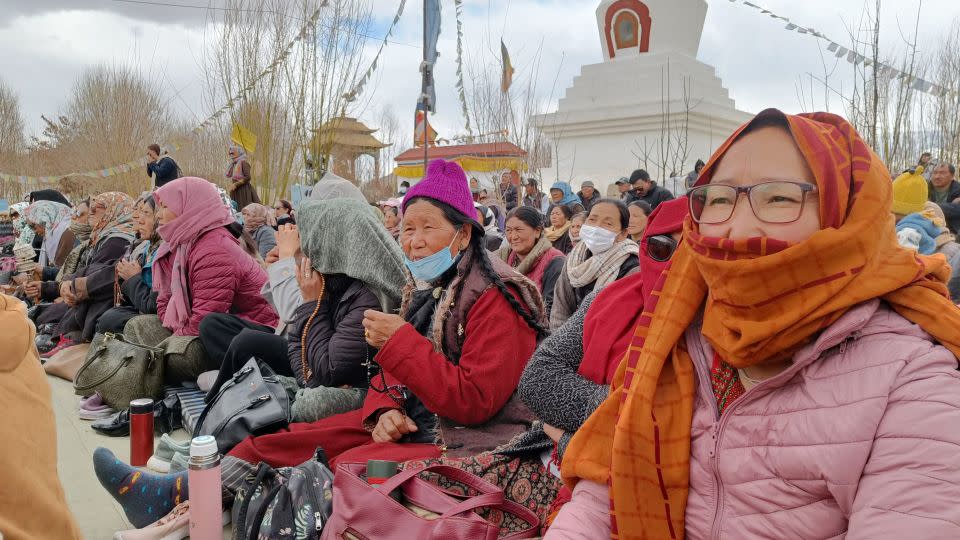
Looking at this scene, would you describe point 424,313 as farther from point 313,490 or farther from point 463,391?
point 313,490

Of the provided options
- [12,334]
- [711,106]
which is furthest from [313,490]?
[711,106]

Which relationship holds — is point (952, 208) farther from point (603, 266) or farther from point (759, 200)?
point (759, 200)

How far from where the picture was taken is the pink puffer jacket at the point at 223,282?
4637 mm

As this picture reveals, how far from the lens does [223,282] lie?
4672mm

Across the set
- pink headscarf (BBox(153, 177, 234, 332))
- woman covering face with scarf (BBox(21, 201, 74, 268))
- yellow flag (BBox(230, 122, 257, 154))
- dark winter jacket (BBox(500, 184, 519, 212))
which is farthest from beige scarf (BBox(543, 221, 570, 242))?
yellow flag (BBox(230, 122, 257, 154))

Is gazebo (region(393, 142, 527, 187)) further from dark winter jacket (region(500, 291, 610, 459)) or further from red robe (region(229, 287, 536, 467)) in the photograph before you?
dark winter jacket (region(500, 291, 610, 459))

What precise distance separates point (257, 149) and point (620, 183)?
22.3 ft

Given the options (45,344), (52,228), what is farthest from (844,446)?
(52,228)

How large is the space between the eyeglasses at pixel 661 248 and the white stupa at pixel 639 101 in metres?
13.2

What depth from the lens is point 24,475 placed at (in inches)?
67.6

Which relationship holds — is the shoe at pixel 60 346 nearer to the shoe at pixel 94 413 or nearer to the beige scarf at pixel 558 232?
the shoe at pixel 94 413

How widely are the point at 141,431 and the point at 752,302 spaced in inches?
131

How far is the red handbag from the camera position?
78.0 inches

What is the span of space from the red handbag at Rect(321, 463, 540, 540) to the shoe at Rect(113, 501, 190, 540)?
74 cm
